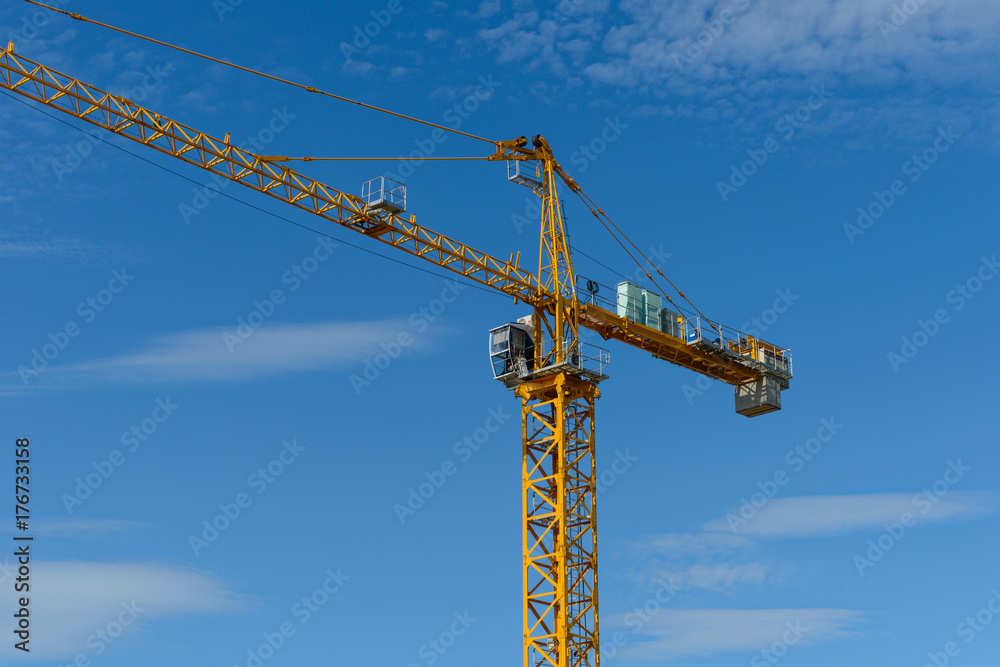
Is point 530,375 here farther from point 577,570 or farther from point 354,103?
point 354,103

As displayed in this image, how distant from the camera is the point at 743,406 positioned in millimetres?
72312

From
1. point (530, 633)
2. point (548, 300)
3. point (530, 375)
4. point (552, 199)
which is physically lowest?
point (530, 633)

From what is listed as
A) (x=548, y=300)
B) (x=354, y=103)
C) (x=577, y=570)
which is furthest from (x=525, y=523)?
(x=354, y=103)

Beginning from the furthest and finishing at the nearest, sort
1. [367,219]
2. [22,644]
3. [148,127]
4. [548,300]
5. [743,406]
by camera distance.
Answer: [743,406], [548,300], [367,219], [148,127], [22,644]

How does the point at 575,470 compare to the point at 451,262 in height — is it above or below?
below

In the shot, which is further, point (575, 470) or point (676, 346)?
point (676, 346)

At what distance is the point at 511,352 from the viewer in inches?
2421

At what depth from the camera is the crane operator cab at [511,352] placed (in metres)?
61.4

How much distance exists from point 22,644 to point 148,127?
71.5 feet

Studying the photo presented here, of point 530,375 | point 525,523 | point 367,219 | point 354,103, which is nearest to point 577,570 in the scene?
point 525,523

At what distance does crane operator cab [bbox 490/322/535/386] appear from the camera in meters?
61.4

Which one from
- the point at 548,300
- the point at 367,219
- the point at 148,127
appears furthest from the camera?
the point at 548,300

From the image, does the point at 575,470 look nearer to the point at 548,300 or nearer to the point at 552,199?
the point at 548,300

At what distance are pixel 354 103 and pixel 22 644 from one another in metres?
28.0
